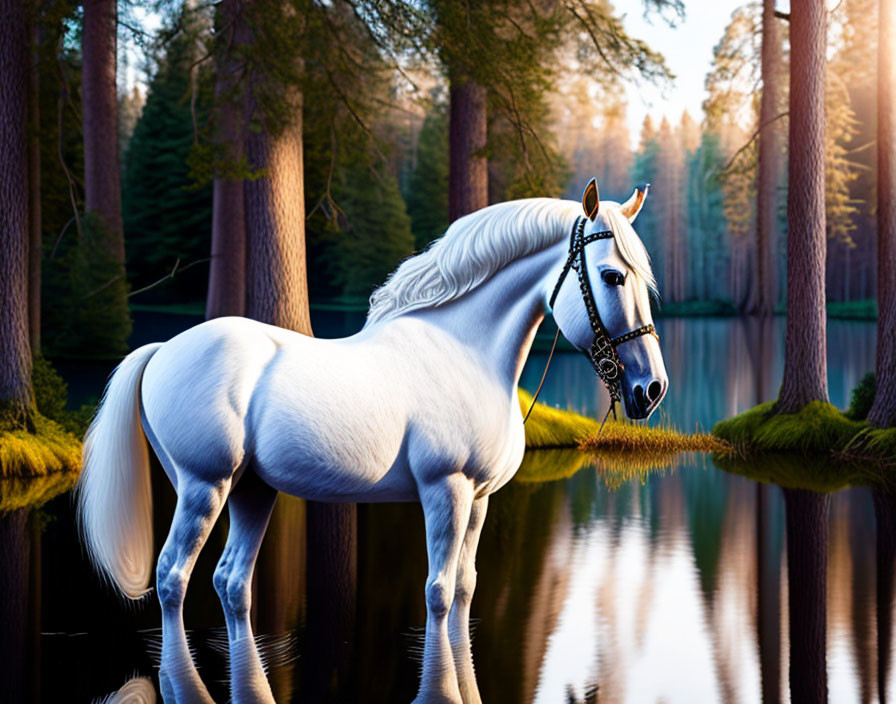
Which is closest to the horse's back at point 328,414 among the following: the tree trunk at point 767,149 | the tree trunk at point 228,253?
the tree trunk at point 228,253

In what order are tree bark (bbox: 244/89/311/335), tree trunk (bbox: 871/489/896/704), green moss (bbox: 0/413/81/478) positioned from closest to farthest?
1. tree trunk (bbox: 871/489/896/704)
2. green moss (bbox: 0/413/81/478)
3. tree bark (bbox: 244/89/311/335)

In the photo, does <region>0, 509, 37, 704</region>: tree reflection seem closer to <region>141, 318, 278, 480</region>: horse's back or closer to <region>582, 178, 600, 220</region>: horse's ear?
<region>141, 318, 278, 480</region>: horse's back

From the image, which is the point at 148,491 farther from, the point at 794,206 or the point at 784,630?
the point at 794,206

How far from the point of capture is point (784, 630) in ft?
15.6

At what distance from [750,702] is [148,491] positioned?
2.52 meters

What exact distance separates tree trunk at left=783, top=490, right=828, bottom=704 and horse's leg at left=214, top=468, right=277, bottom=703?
2.17m

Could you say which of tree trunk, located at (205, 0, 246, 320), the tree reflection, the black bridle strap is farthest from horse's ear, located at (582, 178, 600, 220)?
tree trunk, located at (205, 0, 246, 320)

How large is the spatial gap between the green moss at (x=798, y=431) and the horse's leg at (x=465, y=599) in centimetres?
707

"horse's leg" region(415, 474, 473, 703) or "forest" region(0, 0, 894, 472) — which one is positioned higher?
"forest" region(0, 0, 894, 472)

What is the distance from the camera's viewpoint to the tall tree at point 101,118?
16.2 m

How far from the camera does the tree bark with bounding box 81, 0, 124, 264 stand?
53.2 feet

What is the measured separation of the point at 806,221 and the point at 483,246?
24.7ft

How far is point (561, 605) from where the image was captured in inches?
201

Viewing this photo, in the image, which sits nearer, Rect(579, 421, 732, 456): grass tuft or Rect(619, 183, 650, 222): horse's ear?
Rect(619, 183, 650, 222): horse's ear
